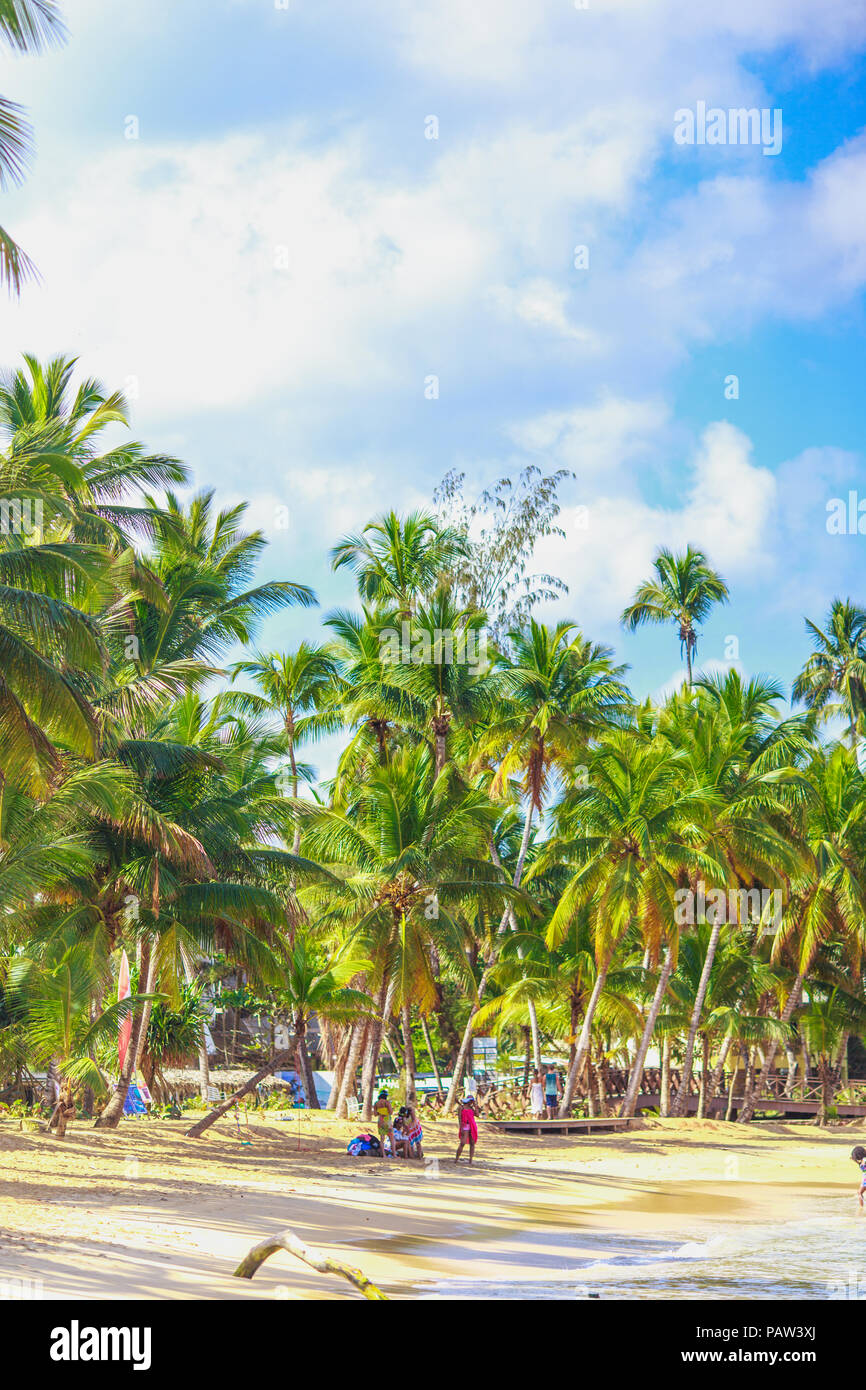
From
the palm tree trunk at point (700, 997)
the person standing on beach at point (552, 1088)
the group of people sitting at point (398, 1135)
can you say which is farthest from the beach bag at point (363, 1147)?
the person standing on beach at point (552, 1088)

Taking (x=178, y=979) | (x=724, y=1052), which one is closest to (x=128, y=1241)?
(x=178, y=979)

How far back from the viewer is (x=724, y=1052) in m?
35.8

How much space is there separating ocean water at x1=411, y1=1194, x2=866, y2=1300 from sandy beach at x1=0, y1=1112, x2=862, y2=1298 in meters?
0.10

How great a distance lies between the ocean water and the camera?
1084 cm

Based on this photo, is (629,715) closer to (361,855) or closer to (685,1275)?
(361,855)

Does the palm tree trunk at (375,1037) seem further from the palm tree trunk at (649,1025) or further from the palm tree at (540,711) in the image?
the palm tree trunk at (649,1025)

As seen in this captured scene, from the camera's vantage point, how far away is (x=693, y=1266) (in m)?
12.5

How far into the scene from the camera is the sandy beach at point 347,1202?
34.9 ft

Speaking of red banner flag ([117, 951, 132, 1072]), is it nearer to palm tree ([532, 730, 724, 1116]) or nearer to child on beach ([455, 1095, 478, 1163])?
child on beach ([455, 1095, 478, 1163])

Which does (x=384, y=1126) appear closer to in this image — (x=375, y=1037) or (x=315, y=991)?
(x=315, y=991)

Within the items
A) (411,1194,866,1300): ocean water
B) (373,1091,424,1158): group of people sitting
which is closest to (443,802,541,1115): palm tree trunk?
(373,1091,424,1158): group of people sitting

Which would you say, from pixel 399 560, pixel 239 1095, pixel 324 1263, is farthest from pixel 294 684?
pixel 324 1263

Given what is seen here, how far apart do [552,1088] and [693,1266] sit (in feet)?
94.2

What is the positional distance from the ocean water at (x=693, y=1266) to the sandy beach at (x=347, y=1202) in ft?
0.32
